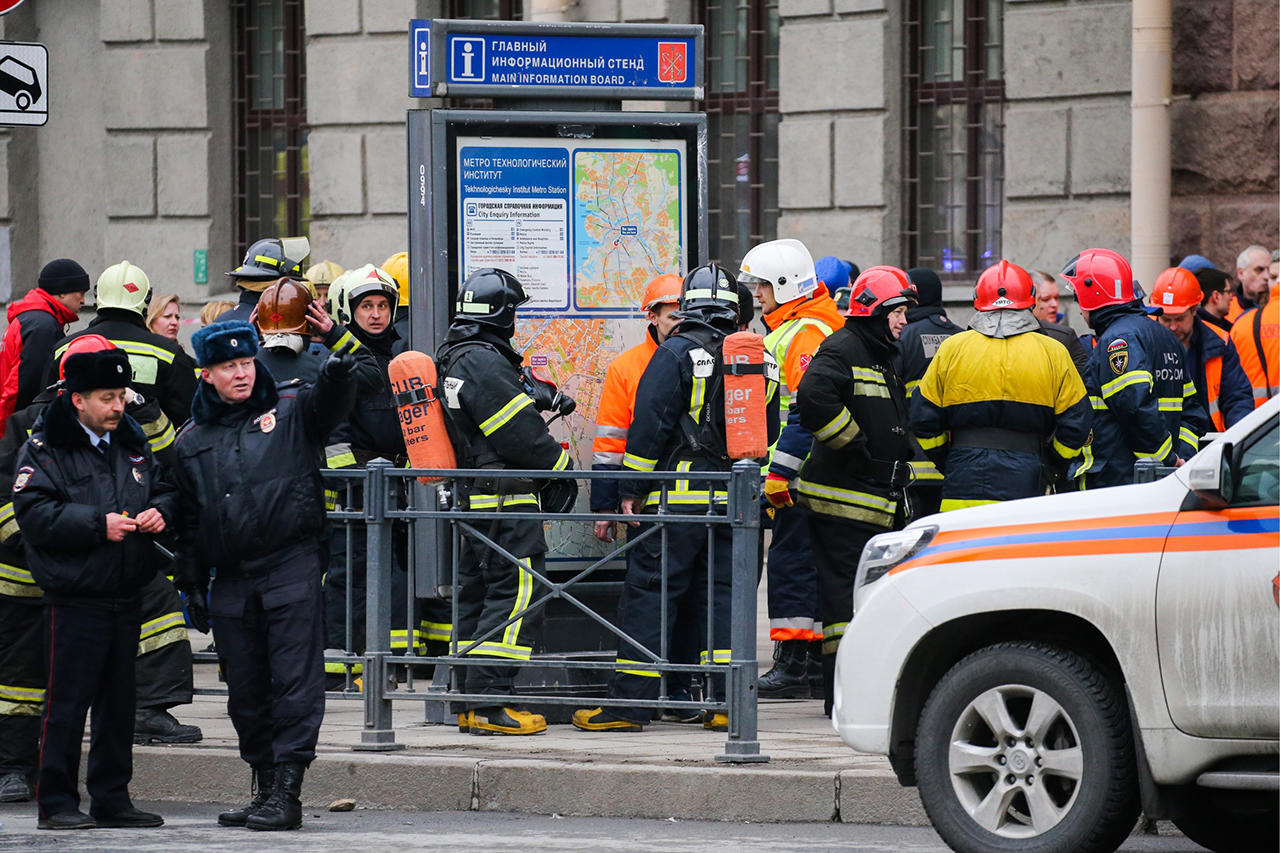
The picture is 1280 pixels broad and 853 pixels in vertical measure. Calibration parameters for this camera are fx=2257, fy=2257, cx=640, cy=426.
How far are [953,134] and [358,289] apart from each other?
7.24 m

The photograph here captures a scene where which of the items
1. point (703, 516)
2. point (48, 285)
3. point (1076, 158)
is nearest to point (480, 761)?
point (703, 516)

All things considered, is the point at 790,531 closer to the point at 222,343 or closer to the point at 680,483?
the point at 680,483

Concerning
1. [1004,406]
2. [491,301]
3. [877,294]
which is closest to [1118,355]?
[1004,406]

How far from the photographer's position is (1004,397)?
9.43 metres

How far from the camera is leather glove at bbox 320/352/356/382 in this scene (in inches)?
310

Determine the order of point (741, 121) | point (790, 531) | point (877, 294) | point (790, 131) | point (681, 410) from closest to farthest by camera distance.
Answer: point (681, 410) < point (877, 294) < point (790, 531) < point (790, 131) < point (741, 121)

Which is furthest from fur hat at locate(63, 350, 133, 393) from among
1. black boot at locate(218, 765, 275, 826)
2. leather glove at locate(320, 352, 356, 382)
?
black boot at locate(218, 765, 275, 826)

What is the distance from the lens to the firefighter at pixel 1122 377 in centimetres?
1040

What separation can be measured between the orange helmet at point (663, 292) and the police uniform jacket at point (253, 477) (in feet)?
7.14

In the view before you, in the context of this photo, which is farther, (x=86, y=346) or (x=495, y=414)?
(x=495, y=414)

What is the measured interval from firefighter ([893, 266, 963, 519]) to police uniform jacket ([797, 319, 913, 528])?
47 centimetres

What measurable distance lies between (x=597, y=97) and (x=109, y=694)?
3.54m

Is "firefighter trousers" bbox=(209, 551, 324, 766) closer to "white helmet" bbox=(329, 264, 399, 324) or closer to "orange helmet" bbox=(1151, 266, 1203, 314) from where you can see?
"white helmet" bbox=(329, 264, 399, 324)

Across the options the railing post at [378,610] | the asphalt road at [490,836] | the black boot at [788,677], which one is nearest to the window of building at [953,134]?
the black boot at [788,677]
